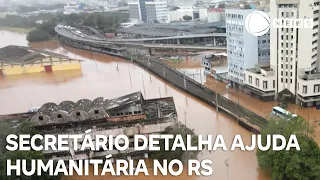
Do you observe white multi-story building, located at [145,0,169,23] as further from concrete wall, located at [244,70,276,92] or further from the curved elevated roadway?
concrete wall, located at [244,70,276,92]

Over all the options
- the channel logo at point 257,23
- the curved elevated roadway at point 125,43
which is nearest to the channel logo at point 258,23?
the channel logo at point 257,23

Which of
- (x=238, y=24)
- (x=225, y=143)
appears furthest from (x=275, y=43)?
(x=225, y=143)

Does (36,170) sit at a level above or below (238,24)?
below

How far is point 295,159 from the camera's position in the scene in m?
6.30

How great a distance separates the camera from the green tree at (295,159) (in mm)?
6301

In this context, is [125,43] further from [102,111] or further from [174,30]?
[102,111]

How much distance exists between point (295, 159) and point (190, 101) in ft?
21.4

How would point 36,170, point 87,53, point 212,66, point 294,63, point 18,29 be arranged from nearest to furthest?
point 36,170
point 294,63
point 212,66
point 87,53
point 18,29

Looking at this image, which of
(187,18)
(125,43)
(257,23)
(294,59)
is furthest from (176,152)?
(187,18)

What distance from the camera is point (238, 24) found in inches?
488

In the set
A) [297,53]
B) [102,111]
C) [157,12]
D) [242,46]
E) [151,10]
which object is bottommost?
[102,111]

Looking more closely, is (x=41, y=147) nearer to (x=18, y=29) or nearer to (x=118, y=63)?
(x=118, y=63)

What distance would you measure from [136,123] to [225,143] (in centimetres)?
256

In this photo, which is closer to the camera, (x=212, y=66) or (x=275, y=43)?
(x=275, y=43)
